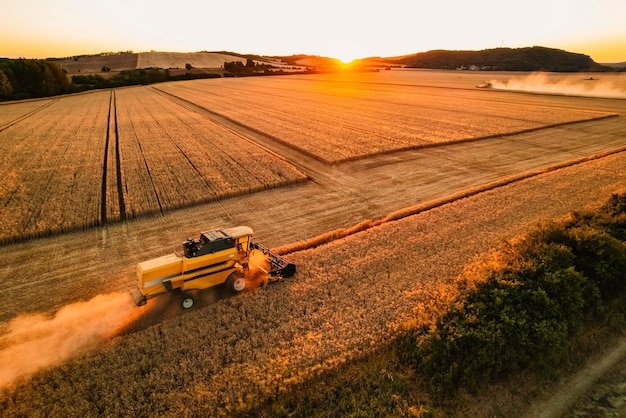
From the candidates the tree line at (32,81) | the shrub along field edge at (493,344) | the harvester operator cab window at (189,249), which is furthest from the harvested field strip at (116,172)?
the tree line at (32,81)

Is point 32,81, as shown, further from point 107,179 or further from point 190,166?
point 190,166

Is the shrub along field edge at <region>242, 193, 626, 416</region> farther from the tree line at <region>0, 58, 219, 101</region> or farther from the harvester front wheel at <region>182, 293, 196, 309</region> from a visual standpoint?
the tree line at <region>0, 58, 219, 101</region>

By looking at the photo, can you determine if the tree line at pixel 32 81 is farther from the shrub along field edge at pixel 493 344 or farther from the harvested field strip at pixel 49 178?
the shrub along field edge at pixel 493 344

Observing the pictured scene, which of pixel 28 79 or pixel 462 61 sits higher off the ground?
pixel 462 61

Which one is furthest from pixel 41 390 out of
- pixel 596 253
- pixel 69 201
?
pixel 596 253

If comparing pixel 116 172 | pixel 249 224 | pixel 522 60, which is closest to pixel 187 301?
pixel 249 224

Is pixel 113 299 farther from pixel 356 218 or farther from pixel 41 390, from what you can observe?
pixel 356 218
